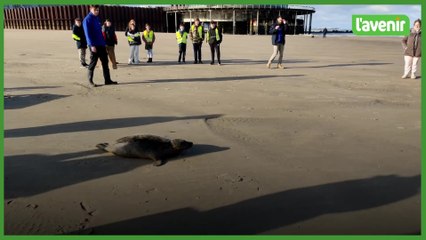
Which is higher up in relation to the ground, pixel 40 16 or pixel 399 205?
pixel 40 16

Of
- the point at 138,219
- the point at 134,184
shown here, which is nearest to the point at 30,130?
the point at 134,184

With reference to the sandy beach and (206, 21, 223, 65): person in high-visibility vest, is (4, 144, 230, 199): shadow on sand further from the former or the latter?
(206, 21, 223, 65): person in high-visibility vest

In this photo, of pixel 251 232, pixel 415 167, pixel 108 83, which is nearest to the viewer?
pixel 251 232

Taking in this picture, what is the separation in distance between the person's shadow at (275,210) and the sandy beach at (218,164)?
0.03ft

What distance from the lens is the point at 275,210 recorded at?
311 centimetres

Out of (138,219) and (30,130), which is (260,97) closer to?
(30,130)

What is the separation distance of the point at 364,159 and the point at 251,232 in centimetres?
207

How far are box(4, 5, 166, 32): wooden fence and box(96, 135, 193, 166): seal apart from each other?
3884cm

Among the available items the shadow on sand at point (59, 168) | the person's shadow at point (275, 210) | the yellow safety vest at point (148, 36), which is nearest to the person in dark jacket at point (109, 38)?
the yellow safety vest at point (148, 36)

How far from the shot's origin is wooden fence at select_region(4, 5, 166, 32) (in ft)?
136

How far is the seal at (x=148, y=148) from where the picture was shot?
4.12 meters

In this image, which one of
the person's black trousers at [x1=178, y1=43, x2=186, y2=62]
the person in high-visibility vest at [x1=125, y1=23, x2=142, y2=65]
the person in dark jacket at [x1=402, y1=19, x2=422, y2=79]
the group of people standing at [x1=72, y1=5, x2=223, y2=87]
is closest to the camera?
the group of people standing at [x1=72, y1=5, x2=223, y2=87]

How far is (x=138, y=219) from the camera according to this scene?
298 cm

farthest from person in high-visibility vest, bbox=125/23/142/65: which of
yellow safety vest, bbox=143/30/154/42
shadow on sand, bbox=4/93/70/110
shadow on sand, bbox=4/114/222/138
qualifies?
shadow on sand, bbox=4/114/222/138
